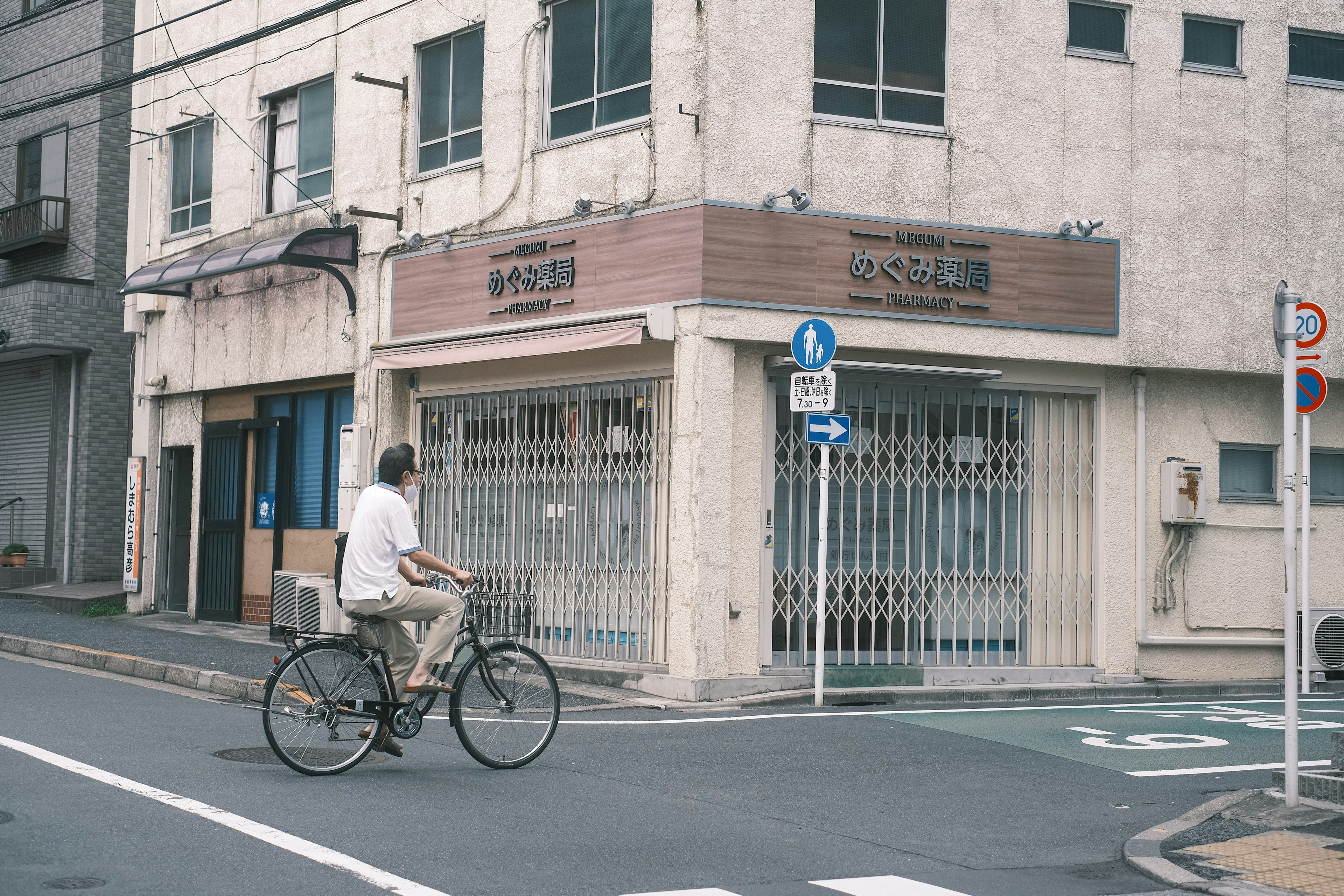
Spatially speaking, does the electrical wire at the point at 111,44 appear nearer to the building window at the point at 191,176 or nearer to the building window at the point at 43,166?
the building window at the point at 43,166

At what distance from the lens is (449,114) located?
16078 millimetres

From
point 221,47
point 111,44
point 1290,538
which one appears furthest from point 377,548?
point 111,44

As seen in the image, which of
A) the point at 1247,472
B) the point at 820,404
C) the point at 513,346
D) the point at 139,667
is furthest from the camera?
the point at 1247,472

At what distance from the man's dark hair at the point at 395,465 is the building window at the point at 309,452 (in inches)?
353

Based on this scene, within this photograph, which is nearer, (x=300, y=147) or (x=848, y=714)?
(x=848, y=714)

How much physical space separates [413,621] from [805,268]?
6194 millimetres

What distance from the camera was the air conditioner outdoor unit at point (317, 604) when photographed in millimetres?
15836

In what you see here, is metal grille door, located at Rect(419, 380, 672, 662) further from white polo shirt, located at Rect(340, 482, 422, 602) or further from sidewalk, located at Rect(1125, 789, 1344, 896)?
sidewalk, located at Rect(1125, 789, 1344, 896)

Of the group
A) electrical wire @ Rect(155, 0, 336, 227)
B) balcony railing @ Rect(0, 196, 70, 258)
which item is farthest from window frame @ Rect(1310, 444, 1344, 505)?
balcony railing @ Rect(0, 196, 70, 258)

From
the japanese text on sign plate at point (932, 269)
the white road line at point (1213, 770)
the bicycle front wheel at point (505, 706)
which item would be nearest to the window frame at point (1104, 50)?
the japanese text on sign plate at point (932, 269)

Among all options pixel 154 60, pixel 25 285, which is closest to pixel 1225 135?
pixel 154 60

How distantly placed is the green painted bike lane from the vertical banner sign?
12.8m

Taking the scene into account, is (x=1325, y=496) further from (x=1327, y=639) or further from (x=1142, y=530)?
(x=1142, y=530)

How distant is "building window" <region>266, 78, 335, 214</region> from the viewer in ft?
59.2
